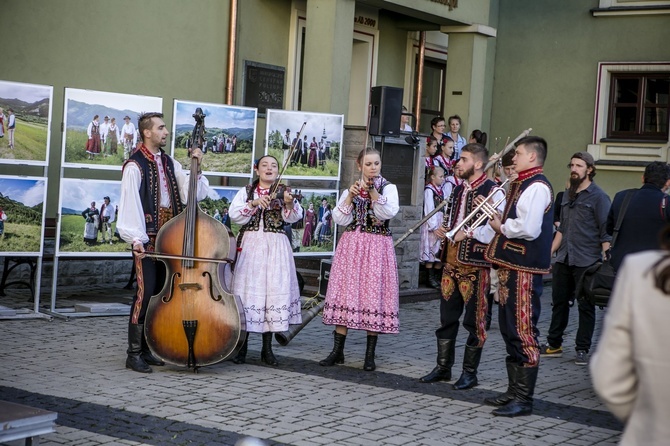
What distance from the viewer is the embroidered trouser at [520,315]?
23.3 ft

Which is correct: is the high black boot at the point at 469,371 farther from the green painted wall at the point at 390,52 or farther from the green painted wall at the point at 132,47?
the green painted wall at the point at 390,52

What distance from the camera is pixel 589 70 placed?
18.9m

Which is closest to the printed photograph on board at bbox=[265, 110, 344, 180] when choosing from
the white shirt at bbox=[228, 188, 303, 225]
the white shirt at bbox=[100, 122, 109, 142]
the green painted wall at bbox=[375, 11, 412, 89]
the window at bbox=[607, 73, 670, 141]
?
the white shirt at bbox=[100, 122, 109, 142]

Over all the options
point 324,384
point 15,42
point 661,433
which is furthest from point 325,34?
point 661,433

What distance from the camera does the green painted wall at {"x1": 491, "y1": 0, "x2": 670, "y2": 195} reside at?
1852 centimetres

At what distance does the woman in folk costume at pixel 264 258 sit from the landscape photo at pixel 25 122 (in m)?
2.59

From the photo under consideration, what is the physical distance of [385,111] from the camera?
12445mm

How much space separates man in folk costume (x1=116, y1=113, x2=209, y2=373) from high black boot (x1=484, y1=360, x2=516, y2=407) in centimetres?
253

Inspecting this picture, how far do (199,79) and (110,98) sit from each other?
11.8 ft

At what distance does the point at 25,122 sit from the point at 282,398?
167 inches

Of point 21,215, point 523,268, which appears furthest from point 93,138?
point 523,268

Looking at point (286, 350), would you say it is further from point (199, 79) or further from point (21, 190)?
point (199, 79)

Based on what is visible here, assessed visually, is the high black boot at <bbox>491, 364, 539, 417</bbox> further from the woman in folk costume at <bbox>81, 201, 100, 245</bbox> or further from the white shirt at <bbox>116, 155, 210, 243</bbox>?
the woman in folk costume at <bbox>81, 201, 100, 245</bbox>

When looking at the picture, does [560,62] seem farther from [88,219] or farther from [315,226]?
[88,219]
